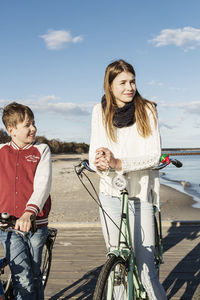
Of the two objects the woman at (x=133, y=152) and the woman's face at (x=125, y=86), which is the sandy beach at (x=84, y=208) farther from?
the woman's face at (x=125, y=86)

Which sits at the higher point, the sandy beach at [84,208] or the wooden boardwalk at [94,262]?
the wooden boardwalk at [94,262]

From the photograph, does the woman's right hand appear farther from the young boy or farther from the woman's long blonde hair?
the young boy

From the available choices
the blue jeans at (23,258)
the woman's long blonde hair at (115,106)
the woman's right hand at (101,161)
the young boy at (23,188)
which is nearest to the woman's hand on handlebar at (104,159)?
the woman's right hand at (101,161)

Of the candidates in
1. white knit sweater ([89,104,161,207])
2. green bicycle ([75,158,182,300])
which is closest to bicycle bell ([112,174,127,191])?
green bicycle ([75,158,182,300])

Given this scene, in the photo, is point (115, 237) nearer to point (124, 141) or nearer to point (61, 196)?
point (124, 141)

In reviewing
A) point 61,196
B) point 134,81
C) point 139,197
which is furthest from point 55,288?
point 61,196

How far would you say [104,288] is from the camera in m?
2.13

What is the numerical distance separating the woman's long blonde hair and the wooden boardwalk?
203 centimetres

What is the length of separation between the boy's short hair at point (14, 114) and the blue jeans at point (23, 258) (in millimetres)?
796

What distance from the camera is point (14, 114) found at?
8.71ft

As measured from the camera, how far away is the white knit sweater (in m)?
2.59

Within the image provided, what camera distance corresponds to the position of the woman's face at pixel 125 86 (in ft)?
8.80

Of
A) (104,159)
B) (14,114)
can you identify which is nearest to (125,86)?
(104,159)

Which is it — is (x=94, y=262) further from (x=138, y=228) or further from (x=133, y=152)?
(x=133, y=152)
